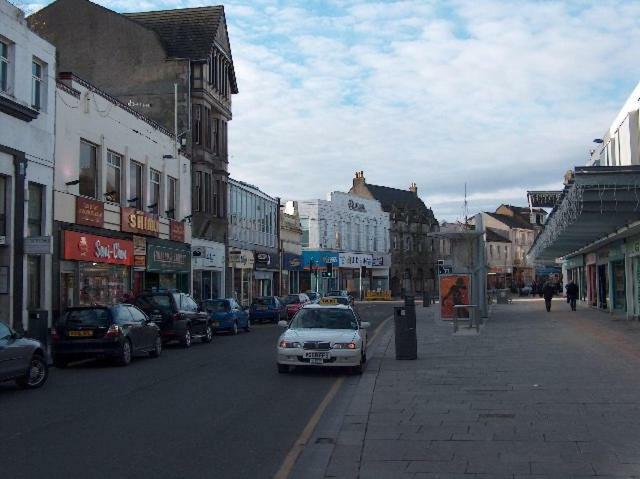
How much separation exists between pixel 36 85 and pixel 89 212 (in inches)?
209

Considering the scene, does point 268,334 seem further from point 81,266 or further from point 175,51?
point 175,51

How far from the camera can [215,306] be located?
1180 inches

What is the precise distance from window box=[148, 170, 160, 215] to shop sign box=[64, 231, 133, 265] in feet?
12.8

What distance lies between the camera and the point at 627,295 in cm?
3147

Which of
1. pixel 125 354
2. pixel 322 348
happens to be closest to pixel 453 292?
pixel 125 354

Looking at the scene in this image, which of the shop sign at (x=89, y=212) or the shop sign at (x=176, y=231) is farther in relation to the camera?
the shop sign at (x=176, y=231)

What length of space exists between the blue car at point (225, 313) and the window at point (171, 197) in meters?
9.35

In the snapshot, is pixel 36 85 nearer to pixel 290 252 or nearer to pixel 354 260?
pixel 290 252

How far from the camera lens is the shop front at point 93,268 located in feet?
89.7

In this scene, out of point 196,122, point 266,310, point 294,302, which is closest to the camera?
point 266,310

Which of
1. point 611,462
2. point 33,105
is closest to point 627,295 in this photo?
point 33,105

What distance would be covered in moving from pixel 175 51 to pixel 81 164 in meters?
13.5

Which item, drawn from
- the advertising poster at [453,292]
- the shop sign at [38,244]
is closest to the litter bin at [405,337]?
the shop sign at [38,244]

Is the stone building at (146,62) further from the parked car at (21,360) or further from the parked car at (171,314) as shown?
the parked car at (21,360)
